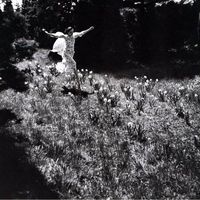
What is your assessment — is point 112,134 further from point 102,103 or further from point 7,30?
point 7,30

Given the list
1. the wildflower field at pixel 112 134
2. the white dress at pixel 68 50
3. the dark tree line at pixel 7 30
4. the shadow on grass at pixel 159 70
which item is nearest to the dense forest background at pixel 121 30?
the dark tree line at pixel 7 30

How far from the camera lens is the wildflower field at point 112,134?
22.1 feet

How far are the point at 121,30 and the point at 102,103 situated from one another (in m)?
4.69

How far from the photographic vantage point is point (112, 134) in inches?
335

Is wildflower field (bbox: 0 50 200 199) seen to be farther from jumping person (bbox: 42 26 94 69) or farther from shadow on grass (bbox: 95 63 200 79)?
shadow on grass (bbox: 95 63 200 79)

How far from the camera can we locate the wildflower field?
6746 millimetres

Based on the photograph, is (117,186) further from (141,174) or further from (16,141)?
(16,141)

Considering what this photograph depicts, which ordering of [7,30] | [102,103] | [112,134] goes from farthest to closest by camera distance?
[7,30] → [102,103] → [112,134]

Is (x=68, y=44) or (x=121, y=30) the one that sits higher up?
(x=121, y=30)

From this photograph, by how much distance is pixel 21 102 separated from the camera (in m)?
10.3

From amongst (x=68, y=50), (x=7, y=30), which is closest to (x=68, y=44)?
(x=68, y=50)

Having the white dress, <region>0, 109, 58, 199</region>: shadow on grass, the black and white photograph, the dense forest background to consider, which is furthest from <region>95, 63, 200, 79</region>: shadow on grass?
<region>0, 109, 58, 199</region>: shadow on grass

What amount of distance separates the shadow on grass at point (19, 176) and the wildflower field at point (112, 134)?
158 mm

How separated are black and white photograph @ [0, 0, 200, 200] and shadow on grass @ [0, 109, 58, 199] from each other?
0.7 inches
